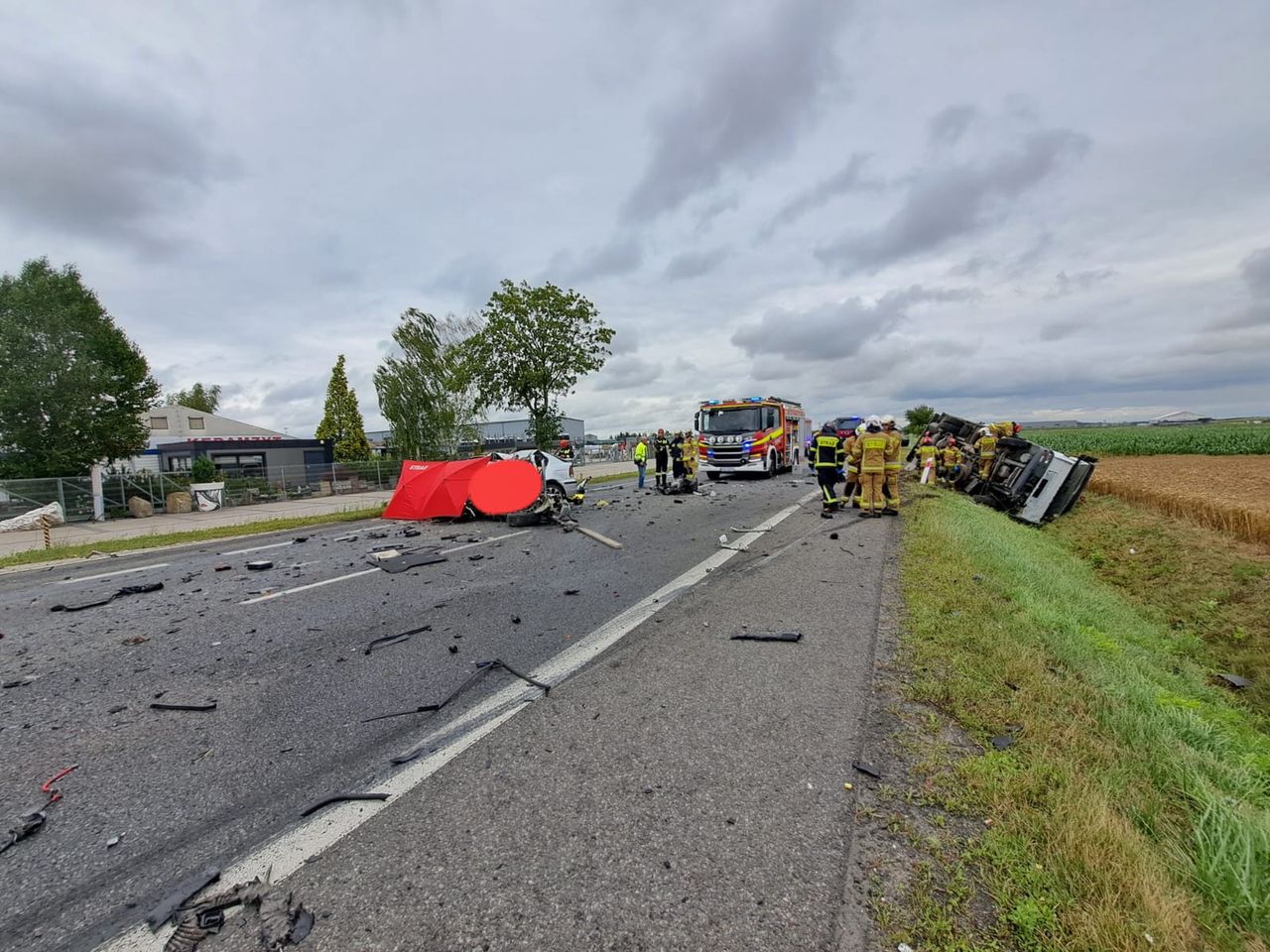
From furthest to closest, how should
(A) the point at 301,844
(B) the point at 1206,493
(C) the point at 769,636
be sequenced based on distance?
1. (B) the point at 1206,493
2. (C) the point at 769,636
3. (A) the point at 301,844

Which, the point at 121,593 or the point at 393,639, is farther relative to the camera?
the point at 121,593

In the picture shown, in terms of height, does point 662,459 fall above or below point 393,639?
above

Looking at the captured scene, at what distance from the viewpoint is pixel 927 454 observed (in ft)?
59.6

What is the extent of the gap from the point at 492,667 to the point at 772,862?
2442 millimetres

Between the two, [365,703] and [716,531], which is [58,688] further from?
[716,531]

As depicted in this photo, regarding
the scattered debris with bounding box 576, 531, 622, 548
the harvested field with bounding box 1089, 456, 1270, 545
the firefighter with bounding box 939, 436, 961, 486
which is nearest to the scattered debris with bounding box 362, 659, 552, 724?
the scattered debris with bounding box 576, 531, 622, 548

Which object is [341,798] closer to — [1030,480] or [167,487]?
[1030,480]

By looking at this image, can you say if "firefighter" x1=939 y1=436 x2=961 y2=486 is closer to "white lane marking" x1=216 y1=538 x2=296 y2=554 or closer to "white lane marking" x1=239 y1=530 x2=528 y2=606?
"white lane marking" x1=239 y1=530 x2=528 y2=606

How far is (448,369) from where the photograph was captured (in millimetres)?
26219

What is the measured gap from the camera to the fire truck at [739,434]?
786 inches

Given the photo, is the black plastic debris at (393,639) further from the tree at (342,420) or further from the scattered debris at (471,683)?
the tree at (342,420)

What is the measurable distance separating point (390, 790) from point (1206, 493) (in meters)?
17.5

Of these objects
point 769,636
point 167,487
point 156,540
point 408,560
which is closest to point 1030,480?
point 769,636

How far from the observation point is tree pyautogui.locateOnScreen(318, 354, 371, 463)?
114 ft
